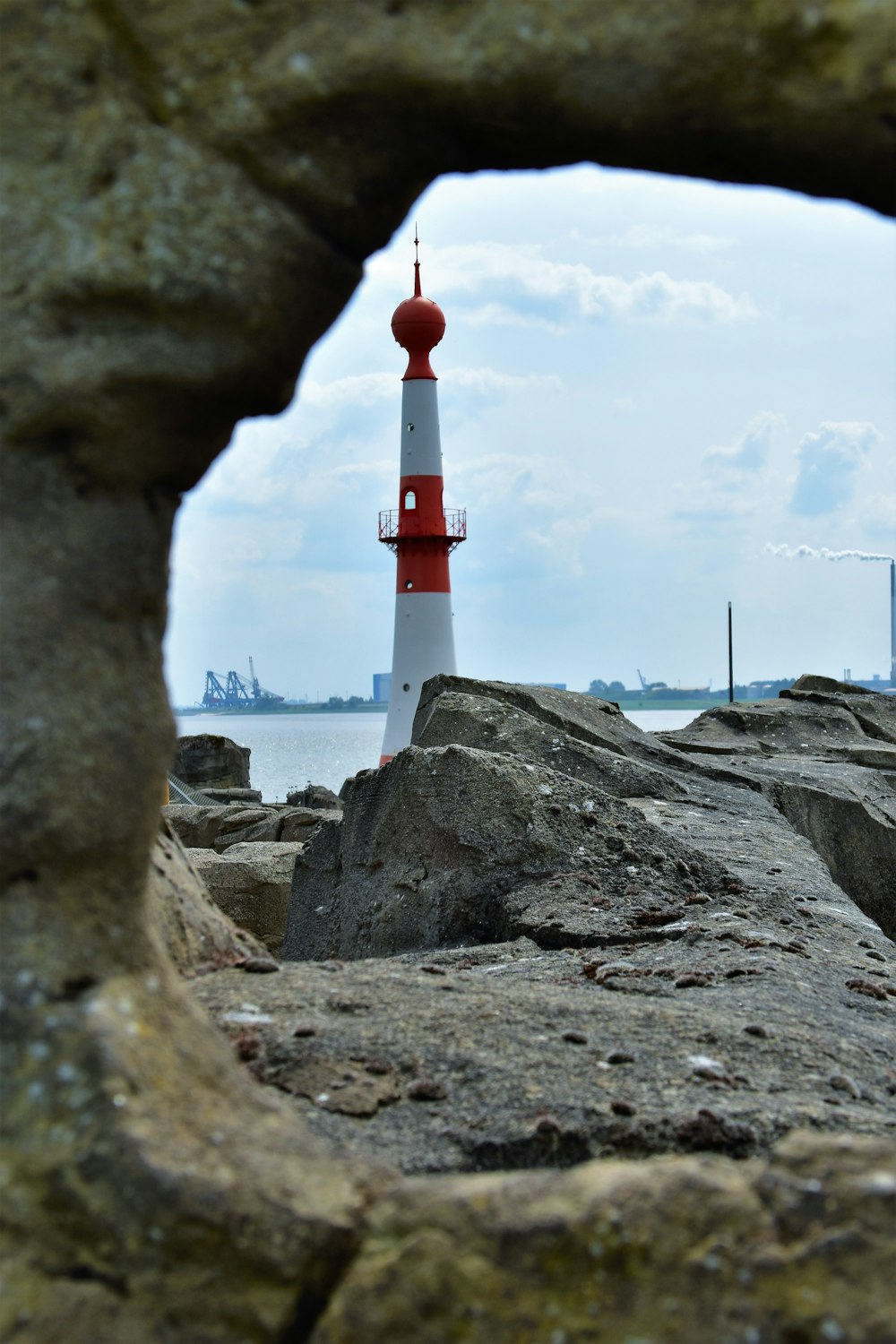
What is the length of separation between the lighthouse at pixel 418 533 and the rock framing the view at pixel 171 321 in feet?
79.5

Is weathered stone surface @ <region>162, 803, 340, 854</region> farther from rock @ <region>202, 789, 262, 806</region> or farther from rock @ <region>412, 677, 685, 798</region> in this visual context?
rock @ <region>412, 677, 685, 798</region>

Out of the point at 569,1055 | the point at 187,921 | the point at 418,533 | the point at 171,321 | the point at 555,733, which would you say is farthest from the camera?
the point at 418,533

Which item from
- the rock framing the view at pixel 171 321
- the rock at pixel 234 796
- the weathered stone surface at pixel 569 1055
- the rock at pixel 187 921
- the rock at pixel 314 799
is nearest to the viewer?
the rock framing the view at pixel 171 321

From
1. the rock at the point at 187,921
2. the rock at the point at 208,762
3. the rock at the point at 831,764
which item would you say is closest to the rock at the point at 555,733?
the rock at the point at 831,764

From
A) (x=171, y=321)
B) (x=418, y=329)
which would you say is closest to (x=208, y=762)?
(x=418, y=329)

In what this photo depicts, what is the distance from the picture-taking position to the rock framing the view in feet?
7.06

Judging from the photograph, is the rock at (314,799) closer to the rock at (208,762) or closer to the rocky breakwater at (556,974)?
the rock at (208,762)

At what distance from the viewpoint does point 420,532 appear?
1057 inches

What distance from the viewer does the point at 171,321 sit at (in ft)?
7.96

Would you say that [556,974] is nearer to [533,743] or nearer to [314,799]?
[533,743]

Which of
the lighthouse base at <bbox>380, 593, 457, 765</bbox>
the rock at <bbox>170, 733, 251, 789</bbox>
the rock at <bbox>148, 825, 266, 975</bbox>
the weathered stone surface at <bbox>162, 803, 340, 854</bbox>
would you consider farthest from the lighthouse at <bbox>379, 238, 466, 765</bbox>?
the rock at <bbox>148, 825, 266, 975</bbox>

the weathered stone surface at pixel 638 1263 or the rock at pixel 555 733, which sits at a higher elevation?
the rock at pixel 555 733

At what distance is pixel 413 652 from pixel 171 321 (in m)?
24.8

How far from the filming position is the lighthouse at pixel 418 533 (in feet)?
88.6
